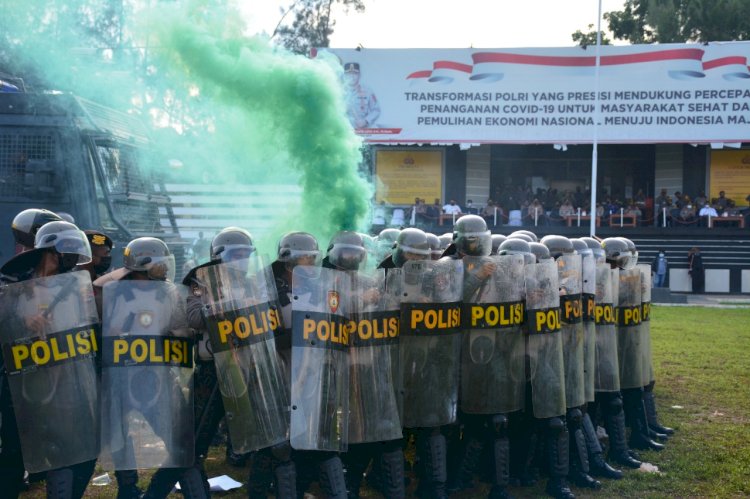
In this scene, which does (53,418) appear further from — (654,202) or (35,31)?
(654,202)

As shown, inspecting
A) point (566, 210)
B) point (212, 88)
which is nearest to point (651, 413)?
point (212, 88)

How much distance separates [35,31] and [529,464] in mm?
8500

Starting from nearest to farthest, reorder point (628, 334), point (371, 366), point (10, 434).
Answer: point (10, 434) < point (371, 366) < point (628, 334)

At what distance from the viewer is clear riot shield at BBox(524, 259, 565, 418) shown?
5668mm

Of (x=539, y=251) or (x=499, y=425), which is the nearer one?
(x=499, y=425)

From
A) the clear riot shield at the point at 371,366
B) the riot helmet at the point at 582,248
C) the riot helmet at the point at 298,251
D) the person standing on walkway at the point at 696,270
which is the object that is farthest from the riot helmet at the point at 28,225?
the person standing on walkway at the point at 696,270

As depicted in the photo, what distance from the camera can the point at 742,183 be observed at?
28531mm

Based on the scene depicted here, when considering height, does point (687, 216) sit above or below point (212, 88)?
below

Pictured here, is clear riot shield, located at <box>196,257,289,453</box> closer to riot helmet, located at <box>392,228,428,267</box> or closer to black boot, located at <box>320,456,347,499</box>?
black boot, located at <box>320,456,347,499</box>

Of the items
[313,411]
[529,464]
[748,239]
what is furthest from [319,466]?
[748,239]

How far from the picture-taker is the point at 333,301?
4777 mm

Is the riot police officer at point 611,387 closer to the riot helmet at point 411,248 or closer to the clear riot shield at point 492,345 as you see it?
the clear riot shield at point 492,345

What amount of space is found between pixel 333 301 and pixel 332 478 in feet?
3.32

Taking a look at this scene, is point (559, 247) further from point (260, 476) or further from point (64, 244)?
point (64, 244)
